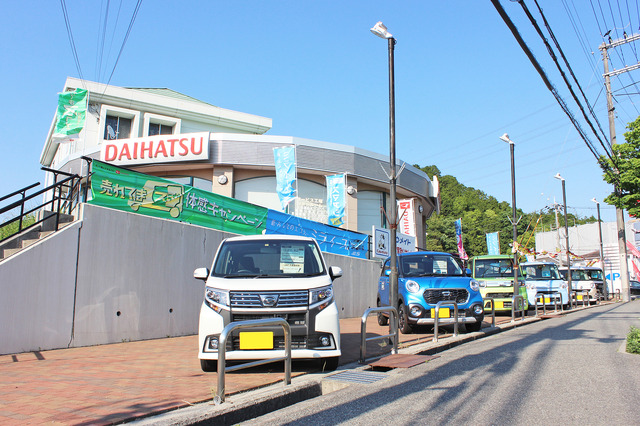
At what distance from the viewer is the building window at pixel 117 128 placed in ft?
87.9

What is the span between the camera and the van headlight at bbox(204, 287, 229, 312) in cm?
600

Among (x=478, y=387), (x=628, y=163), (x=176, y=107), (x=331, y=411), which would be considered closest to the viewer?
(x=331, y=411)

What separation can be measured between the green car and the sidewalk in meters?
9.72

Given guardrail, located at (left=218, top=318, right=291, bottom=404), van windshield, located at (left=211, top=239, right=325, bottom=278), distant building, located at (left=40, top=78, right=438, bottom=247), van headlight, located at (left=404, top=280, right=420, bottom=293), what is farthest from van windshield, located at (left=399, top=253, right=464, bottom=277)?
distant building, located at (left=40, top=78, right=438, bottom=247)

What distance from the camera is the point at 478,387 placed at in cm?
555

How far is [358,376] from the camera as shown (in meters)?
6.12

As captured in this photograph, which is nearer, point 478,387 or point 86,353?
point 478,387

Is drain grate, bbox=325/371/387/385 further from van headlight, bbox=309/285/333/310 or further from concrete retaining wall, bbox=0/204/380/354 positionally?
concrete retaining wall, bbox=0/204/380/354

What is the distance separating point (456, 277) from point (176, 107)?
74.4 ft

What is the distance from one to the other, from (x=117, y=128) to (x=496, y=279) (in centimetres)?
2244

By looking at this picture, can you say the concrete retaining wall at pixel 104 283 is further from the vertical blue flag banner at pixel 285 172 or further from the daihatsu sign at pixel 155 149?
the daihatsu sign at pixel 155 149

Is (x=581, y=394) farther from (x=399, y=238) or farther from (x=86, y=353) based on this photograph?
(x=399, y=238)

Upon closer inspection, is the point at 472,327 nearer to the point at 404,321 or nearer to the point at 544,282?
the point at 404,321

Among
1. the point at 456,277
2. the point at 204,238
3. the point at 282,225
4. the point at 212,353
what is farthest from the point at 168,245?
the point at 456,277
